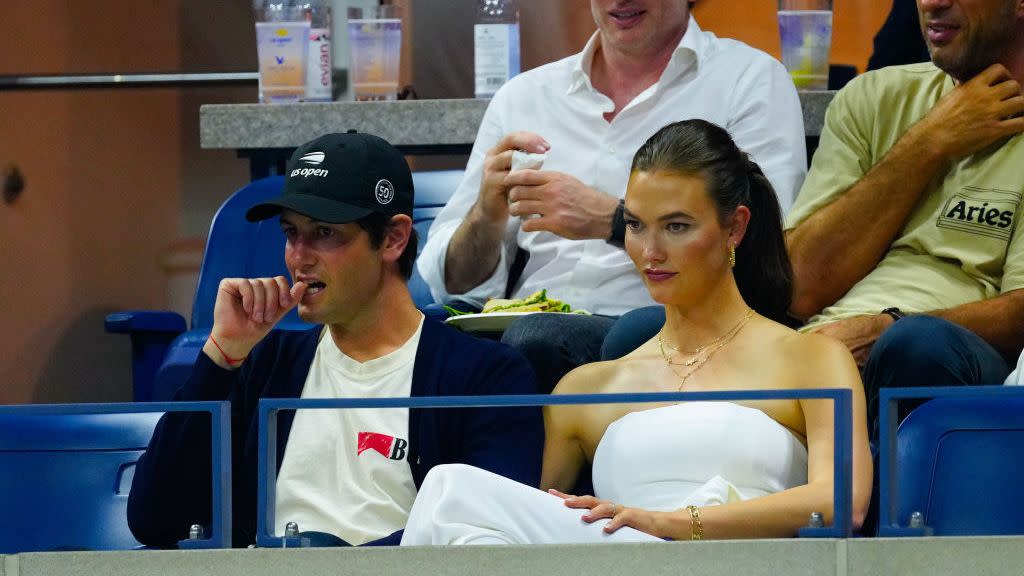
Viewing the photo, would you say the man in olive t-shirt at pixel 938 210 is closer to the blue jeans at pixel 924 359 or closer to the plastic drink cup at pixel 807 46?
the blue jeans at pixel 924 359

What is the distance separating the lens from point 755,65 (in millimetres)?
2760

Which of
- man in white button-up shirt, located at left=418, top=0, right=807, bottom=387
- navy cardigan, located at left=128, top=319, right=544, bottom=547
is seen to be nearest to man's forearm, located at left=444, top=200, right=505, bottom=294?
man in white button-up shirt, located at left=418, top=0, right=807, bottom=387

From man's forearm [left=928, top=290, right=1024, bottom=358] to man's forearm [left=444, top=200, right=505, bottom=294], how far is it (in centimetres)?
71

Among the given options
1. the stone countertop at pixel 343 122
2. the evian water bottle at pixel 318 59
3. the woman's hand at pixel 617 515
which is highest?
the evian water bottle at pixel 318 59

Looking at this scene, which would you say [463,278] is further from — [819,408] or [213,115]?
[819,408]

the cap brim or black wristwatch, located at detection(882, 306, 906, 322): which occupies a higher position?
the cap brim

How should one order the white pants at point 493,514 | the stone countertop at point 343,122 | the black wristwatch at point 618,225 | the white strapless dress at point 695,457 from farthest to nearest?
the stone countertop at point 343,122
the black wristwatch at point 618,225
the white strapless dress at point 695,457
the white pants at point 493,514

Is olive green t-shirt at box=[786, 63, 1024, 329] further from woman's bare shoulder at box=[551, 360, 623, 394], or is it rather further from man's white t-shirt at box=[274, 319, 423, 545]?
man's white t-shirt at box=[274, 319, 423, 545]

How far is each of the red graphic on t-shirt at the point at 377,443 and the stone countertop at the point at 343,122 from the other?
111cm

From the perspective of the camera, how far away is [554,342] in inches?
92.7

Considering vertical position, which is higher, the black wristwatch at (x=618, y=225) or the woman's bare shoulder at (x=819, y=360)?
the black wristwatch at (x=618, y=225)

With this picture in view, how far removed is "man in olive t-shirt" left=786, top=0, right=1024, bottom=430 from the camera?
2357 millimetres

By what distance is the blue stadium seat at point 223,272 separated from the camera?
2879 mm

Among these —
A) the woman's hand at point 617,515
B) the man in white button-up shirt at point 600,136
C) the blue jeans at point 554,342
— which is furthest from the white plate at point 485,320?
the woman's hand at point 617,515
